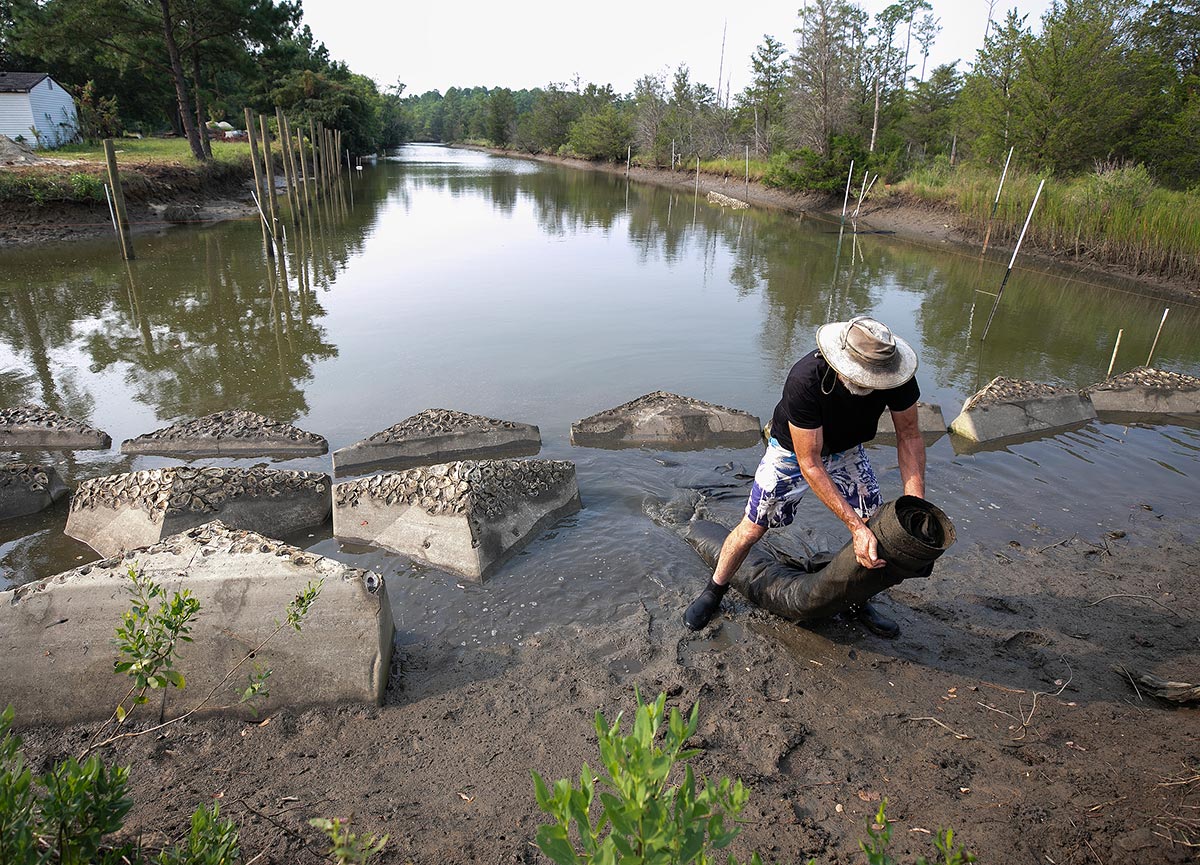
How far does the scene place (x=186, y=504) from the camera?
15.0ft

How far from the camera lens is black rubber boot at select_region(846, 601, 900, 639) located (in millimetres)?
3764

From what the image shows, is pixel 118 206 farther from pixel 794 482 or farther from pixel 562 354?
pixel 794 482

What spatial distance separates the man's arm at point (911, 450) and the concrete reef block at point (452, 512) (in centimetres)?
246

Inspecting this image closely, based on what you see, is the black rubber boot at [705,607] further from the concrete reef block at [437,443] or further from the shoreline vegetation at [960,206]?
the shoreline vegetation at [960,206]

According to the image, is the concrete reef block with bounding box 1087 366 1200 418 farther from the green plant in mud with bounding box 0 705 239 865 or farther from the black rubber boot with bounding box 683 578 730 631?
the green plant in mud with bounding box 0 705 239 865

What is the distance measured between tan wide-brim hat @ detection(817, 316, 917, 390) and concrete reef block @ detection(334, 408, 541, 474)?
147 inches

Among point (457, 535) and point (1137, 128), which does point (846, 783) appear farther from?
point (1137, 128)

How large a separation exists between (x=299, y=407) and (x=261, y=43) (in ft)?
95.9

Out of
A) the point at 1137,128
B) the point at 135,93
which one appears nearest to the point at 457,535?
the point at 1137,128

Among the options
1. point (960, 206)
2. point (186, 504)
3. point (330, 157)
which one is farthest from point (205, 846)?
point (330, 157)

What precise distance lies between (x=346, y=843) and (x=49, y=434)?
627cm

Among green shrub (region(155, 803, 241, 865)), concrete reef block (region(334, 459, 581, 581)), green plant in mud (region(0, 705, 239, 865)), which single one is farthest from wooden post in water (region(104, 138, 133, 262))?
green shrub (region(155, 803, 241, 865))

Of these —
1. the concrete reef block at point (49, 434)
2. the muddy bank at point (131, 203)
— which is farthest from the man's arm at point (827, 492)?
the muddy bank at point (131, 203)

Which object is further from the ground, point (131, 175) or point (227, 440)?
point (131, 175)
